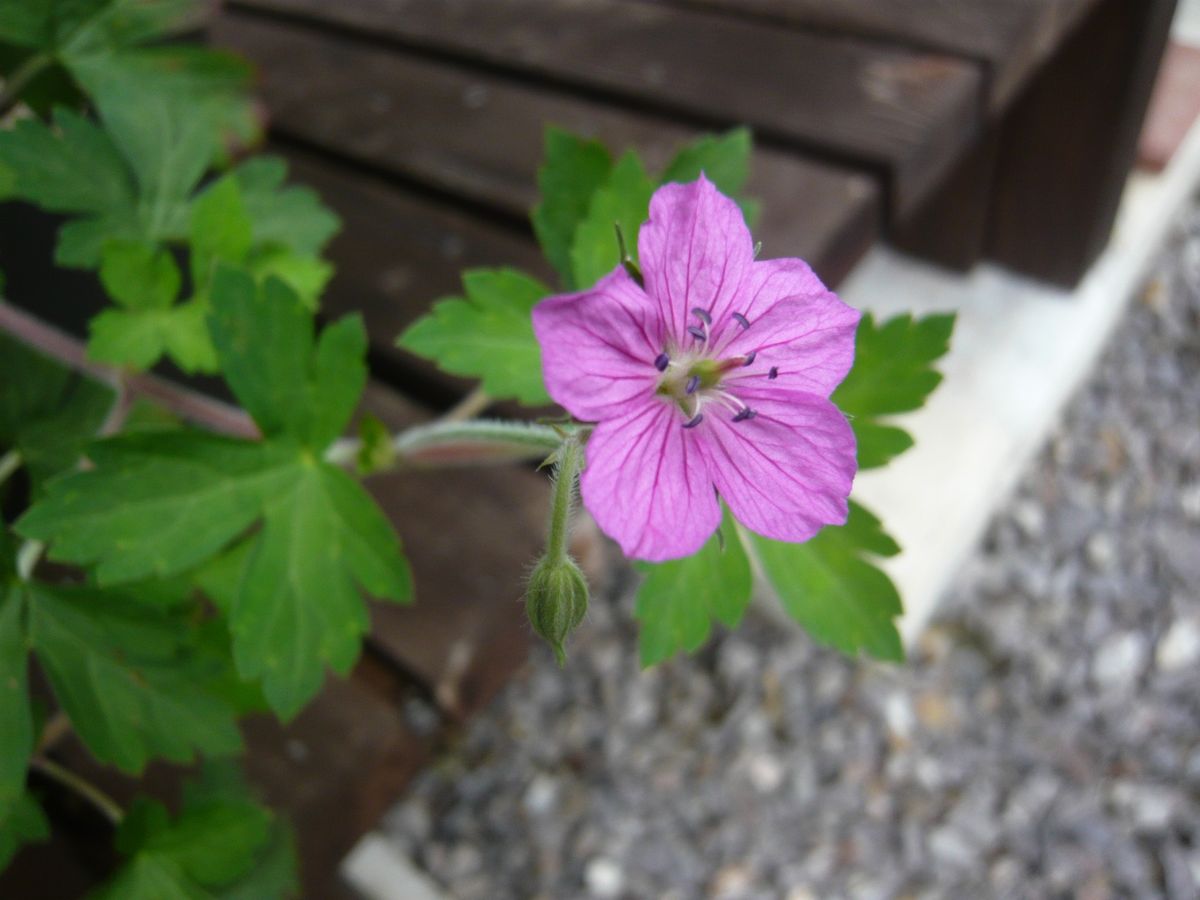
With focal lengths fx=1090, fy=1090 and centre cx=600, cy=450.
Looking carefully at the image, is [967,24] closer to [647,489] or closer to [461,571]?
[461,571]

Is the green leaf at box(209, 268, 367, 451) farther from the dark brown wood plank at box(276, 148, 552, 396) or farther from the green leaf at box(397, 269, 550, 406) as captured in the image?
the dark brown wood plank at box(276, 148, 552, 396)

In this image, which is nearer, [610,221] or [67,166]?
[610,221]

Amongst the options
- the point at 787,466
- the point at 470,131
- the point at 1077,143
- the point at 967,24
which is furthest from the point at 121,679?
the point at 1077,143

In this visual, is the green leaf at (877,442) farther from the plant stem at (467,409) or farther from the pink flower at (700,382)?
the plant stem at (467,409)

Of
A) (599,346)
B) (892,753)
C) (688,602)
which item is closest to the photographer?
(599,346)

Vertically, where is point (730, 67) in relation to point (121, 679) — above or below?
above

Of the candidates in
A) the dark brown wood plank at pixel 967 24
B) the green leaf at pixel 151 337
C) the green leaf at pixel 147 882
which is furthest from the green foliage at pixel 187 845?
the dark brown wood plank at pixel 967 24

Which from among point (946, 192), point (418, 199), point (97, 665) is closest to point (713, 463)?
point (97, 665)

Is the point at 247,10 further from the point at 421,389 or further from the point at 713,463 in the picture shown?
the point at 713,463
